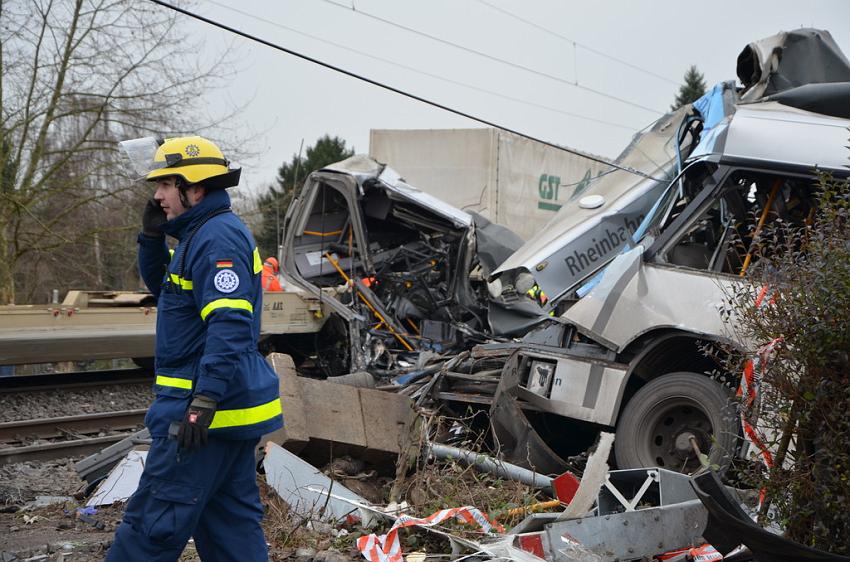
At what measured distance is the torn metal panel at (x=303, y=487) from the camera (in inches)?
187

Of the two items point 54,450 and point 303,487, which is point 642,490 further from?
point 54,450

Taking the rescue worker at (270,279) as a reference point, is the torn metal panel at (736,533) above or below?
below

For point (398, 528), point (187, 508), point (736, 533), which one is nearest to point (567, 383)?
point (398, 528)

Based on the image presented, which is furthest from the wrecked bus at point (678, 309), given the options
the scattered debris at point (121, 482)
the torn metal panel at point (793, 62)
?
Result: the scattered debris at point (121, 482)

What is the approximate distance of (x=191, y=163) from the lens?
3371mm

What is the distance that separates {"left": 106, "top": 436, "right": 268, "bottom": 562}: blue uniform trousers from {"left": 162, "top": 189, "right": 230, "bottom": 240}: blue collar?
0.85 meters

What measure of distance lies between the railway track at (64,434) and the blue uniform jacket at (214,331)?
202 inches

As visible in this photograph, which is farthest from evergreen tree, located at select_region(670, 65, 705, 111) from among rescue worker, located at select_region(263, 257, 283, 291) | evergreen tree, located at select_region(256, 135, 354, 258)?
rescue worker, located at select_region(263, 257, 283, 291)

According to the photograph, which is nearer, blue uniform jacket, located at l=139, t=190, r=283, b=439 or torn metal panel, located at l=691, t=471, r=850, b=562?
blue uniform jacket, located at l=139, t=190, r=283, b=439

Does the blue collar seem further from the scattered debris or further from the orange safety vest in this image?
the orange safety vest

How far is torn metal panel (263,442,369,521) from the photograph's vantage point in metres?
4.76

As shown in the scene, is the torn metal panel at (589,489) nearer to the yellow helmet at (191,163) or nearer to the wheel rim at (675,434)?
the wheel rim at (675,434)

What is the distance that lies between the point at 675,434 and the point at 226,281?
11.4 feet

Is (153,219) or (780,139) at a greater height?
(780,139)
